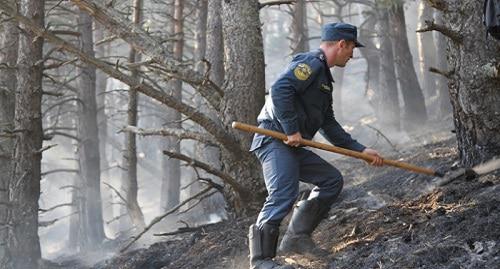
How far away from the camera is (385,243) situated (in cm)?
533

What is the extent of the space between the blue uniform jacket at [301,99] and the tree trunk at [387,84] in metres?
13.8

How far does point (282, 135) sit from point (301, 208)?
0.90 metres

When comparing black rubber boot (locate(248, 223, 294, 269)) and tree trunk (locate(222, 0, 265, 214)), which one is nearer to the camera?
black rubber boot (locate(248, 223, 294, 269))

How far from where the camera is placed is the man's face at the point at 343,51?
5.59 m

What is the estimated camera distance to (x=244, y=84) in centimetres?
741

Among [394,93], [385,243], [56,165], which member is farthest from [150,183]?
[385,243]

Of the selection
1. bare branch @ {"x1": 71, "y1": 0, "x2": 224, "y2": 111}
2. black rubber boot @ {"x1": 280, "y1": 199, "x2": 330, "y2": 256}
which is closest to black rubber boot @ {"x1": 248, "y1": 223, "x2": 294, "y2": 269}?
black rubber boot @ {"x1": 280, "y1": 199, "x2": 330, "y2": 256}

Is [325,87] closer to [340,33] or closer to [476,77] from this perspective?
[340,33]

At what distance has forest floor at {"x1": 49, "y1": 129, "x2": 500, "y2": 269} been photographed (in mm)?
4742

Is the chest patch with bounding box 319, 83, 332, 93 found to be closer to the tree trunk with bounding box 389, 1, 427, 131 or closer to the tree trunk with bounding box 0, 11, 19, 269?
the tree trunk with bounding box 0, 11, 19, 269

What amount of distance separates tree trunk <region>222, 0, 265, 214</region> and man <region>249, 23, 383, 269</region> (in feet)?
5.07

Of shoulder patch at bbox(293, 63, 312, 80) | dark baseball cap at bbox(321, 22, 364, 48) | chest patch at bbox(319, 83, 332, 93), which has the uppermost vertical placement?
dark baseball cap at bbox(321, 22, 364, 48)

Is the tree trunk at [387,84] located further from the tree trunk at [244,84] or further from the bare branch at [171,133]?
the bare branch at [171,133]

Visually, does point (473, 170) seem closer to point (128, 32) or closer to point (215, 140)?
point (215, 140)
